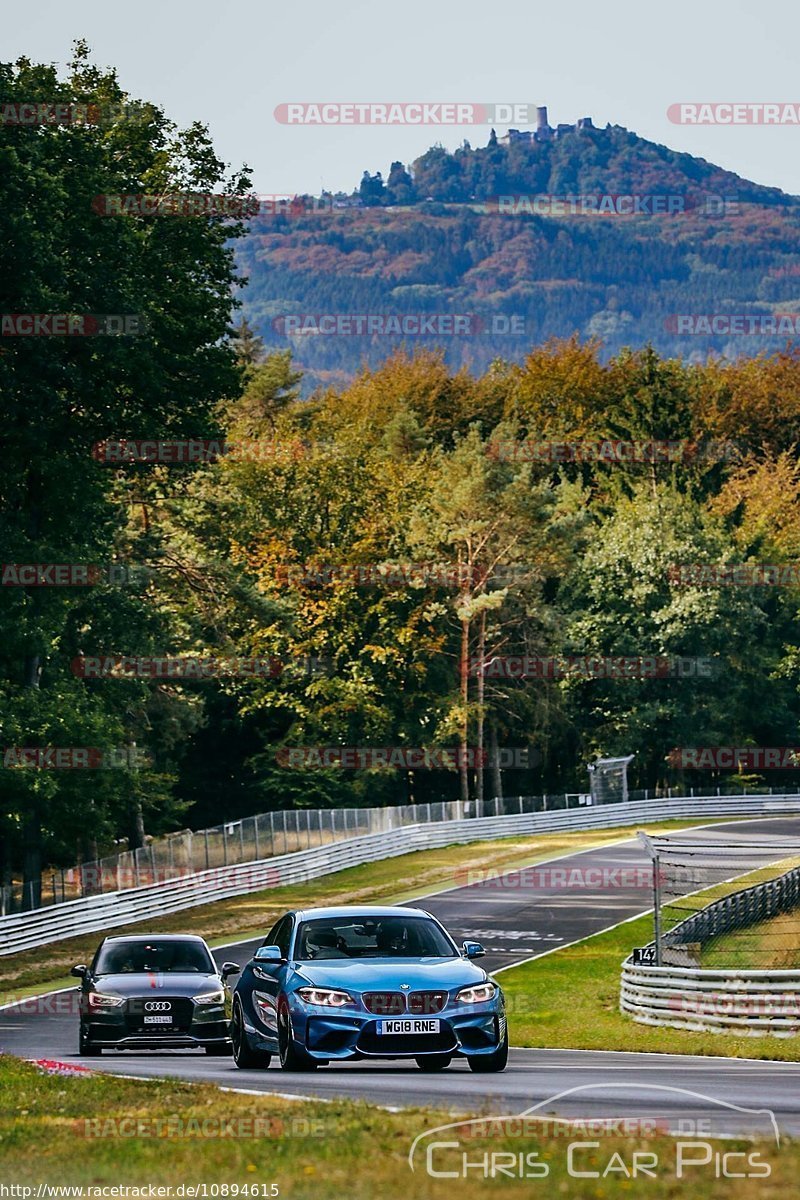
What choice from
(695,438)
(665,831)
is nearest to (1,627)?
(665,831)

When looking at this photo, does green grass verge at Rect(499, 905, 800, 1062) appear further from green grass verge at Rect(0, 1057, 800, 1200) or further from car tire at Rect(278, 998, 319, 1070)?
green grass verge at Rect(0, 1057, 800, 1200)

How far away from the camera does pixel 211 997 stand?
21844mm

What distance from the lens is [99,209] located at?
43219mm

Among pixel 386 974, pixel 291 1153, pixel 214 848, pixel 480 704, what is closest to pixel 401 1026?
pixel 386 974

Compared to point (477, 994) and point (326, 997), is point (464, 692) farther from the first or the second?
point (326, 997)

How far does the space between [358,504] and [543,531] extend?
1073cm

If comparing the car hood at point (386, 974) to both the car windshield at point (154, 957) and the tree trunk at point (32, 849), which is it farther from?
the tree trunk at point (32, 849)

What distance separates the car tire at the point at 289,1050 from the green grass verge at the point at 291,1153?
204 centimetres

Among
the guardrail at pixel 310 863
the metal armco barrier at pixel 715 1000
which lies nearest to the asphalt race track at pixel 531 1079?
the metal armco barrier at pixel 715 1000

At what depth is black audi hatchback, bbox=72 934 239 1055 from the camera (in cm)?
2164

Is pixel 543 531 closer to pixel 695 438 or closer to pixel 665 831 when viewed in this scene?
pixel 665 831

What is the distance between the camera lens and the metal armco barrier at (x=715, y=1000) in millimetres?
25641

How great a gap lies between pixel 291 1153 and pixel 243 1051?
25.0 feet

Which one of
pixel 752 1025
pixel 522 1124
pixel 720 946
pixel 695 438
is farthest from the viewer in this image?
pixel 695 438
